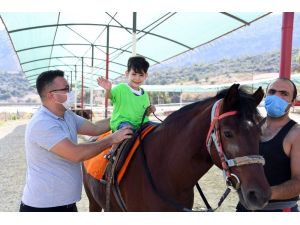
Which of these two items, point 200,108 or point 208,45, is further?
point 208,45

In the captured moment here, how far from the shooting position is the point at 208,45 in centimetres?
994

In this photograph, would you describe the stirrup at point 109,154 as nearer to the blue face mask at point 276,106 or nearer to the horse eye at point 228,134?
the horse eye at point 228,134

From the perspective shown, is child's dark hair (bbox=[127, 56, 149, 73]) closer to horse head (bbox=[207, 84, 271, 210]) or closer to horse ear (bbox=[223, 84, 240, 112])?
horse head (bbox=[207, 84, 271, 210])

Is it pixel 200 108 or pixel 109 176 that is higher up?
pixel 200 108

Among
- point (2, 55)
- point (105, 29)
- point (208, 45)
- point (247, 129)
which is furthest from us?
point (2, 55)

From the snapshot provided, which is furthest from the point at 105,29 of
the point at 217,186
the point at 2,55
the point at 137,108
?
the point at 2,55

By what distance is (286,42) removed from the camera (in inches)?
159

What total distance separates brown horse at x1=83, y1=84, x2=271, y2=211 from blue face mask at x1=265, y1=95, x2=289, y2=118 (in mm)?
99

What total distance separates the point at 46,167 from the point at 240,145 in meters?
1.39

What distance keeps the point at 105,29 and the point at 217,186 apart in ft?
19.8

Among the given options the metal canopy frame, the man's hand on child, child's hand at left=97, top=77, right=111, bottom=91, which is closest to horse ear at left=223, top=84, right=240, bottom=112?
the man's hand on child

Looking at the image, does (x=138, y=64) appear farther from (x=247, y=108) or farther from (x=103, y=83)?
(x=247, y=108)

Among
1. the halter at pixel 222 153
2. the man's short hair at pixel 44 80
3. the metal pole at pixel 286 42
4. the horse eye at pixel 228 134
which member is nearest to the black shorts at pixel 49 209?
the man's short hair at pixel 44 80

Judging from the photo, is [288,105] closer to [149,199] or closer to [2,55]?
[149,199]
